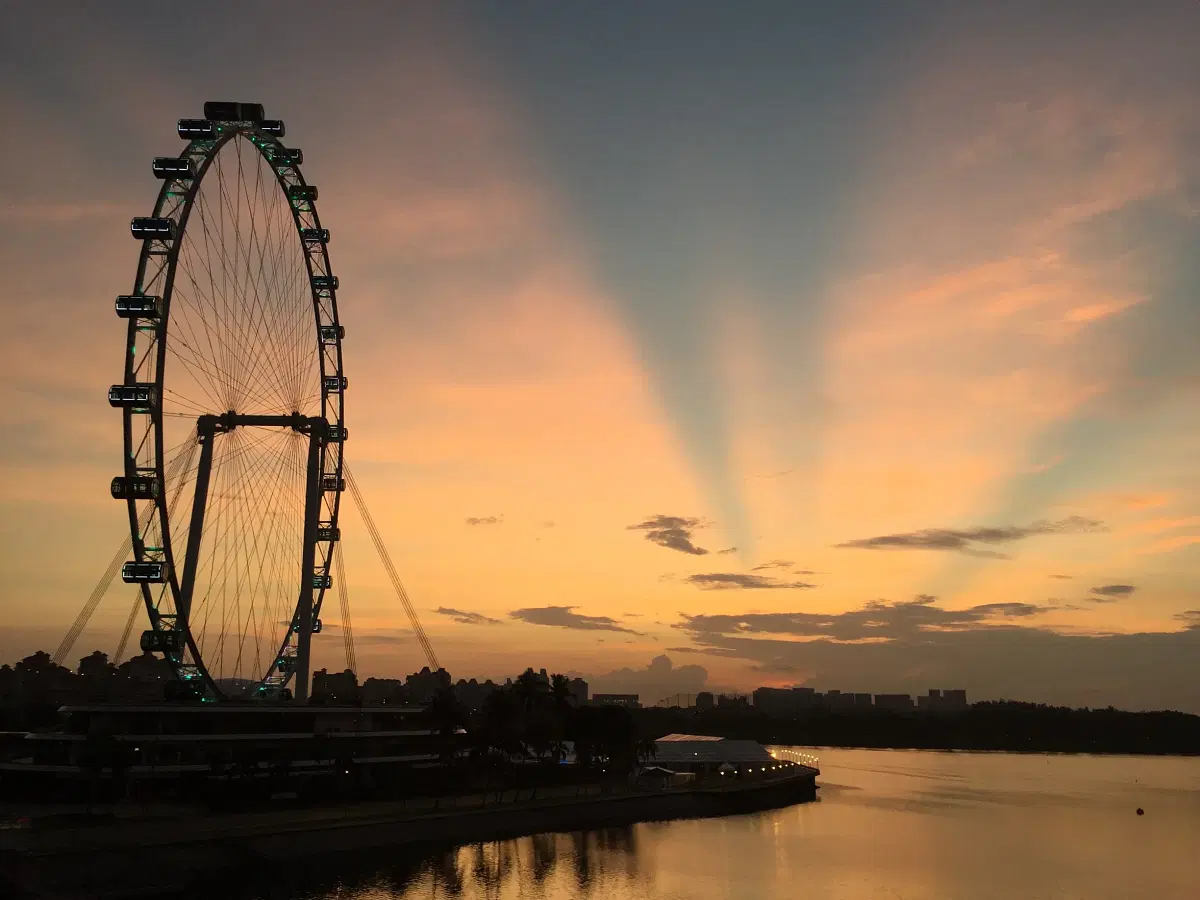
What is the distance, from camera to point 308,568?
85250 mm

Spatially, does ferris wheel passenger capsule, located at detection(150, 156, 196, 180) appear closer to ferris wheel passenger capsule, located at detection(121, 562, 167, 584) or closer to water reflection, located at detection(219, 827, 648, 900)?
ferris wheel passenger capsule, located at detection(121, 562, 167, 584)

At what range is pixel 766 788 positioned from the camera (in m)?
125

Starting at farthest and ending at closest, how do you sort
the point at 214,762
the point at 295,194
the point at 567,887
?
1. the point at 295,194
2. the point at 214,762
3. the point at 567,887

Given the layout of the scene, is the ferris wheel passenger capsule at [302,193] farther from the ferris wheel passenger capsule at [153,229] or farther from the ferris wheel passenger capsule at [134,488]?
the ferris wheel passenger capsule at [134,488]

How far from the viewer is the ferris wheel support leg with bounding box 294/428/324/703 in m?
84.4

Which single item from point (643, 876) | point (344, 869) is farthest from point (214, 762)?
point (643, 876)

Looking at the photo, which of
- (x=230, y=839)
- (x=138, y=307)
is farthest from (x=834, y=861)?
(x=138, y=307)

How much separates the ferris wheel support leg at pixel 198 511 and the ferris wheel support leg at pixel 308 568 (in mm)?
9620

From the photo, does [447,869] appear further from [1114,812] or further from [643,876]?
[1114,812]

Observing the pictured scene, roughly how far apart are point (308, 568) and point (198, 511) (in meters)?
12.8

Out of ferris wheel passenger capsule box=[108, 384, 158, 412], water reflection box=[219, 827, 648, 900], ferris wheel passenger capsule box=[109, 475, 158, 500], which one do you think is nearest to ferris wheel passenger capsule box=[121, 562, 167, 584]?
ferris wheel passenger capsule box=[109, 475, 158, 500]

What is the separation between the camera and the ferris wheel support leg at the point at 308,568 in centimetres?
8444

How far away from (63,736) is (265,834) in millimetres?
17389

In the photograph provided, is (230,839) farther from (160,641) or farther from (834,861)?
(834,861)
